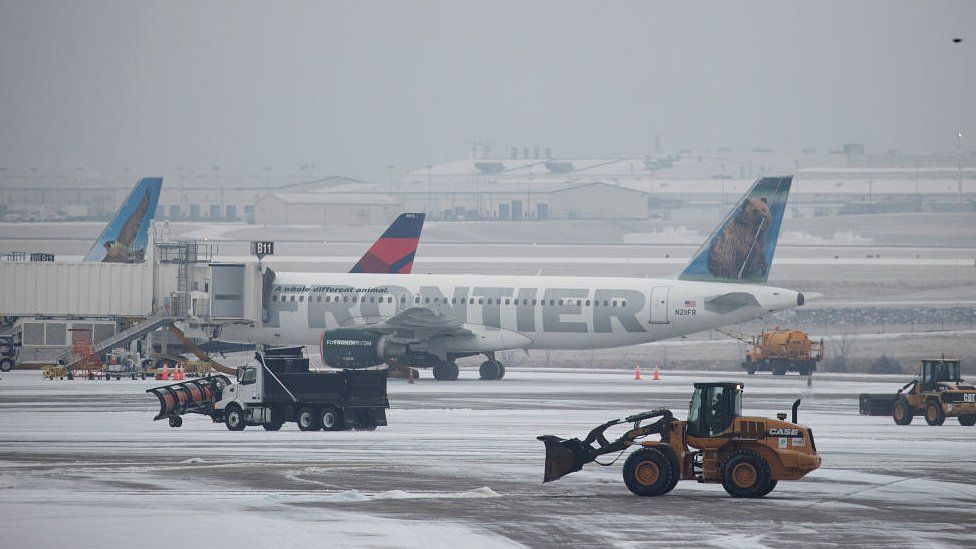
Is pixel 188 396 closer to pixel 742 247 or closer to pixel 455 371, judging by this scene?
pixel 455 371

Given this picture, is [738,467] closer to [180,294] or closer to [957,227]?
[180,294]

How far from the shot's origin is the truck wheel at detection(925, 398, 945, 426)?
4466 centimetres

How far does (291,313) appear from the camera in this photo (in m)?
65.8

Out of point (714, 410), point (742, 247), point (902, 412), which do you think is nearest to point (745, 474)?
point (714, 410)

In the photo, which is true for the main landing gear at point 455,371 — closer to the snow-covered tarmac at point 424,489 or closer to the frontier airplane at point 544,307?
the frontier airplane at point 544,307

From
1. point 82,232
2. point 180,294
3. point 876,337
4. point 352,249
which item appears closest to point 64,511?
point 180,294

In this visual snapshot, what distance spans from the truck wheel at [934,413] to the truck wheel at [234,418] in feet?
64.9

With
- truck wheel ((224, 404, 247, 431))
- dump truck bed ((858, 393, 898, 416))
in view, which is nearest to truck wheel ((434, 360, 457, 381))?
dump truck bed ((858, 393, 898, 416))

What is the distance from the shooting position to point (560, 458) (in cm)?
2923

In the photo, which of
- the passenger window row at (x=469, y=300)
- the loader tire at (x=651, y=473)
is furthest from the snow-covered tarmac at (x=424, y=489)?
the passenger window row at (x=469, y=300)

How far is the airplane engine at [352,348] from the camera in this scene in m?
60.3

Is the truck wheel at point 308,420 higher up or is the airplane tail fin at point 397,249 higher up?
the airplane tail fin at point 397,249

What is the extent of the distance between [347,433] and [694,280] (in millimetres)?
25861

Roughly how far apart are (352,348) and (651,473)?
3307 centimetres
